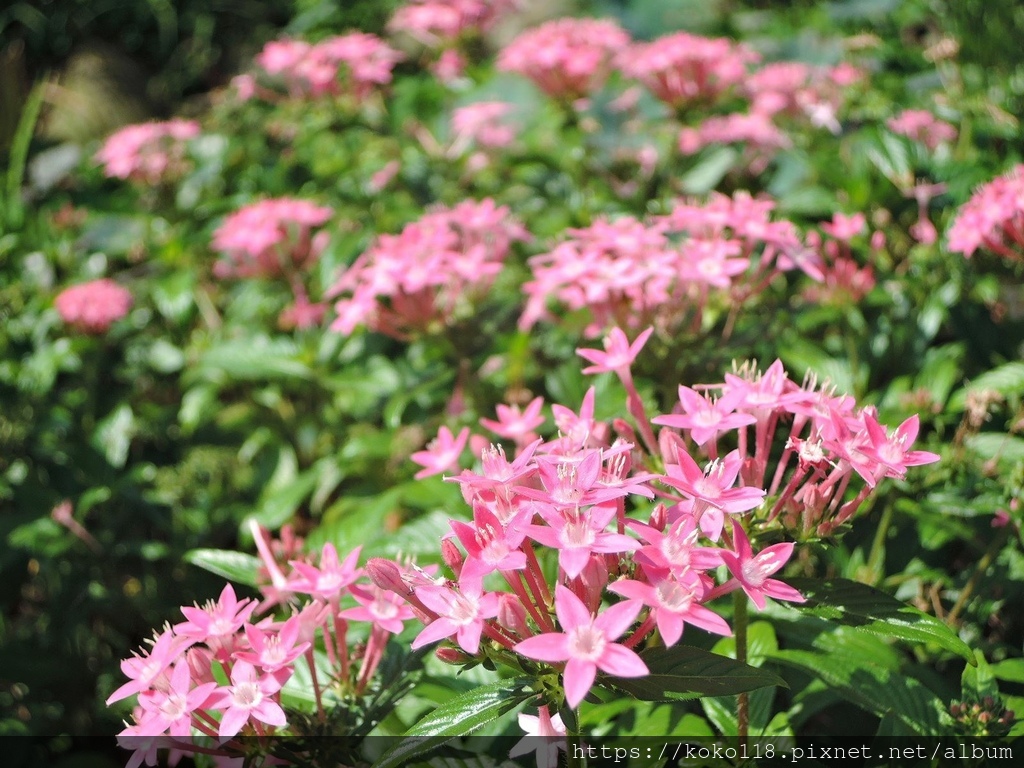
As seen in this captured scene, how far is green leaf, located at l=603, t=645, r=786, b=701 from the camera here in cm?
79

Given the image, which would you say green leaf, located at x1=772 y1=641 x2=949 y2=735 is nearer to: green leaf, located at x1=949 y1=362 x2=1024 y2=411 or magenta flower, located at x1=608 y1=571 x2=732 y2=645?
magenta flower, located at x1=608 y1=571 x2=732 y2=645

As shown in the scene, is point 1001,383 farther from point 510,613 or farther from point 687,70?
point 687,70

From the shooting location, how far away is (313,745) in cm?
97

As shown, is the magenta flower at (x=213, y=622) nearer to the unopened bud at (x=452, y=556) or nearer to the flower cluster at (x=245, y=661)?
the flower cluster at (x=245, y=661)

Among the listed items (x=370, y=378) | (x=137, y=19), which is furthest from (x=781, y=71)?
(x=137, y=19)

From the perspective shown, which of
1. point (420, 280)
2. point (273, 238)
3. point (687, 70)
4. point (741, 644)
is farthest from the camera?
point (687, 70)

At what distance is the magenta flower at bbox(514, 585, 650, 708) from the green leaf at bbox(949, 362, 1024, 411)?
937 millimetres

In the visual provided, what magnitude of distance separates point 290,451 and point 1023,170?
1.82 meters

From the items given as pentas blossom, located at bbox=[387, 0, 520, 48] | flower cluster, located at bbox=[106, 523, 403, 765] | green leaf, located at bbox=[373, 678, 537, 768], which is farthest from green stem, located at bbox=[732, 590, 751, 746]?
pentas blossom, located at bbox=[387, 0, 520, 48]

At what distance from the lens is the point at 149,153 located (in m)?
2.71

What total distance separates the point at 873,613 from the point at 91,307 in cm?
214

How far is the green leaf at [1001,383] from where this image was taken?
1354 millimetres

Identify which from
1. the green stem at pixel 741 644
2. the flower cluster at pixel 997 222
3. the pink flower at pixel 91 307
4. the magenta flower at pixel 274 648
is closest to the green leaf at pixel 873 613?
the green stem at pixel 741 644

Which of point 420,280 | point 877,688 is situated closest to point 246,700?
point 877,688
